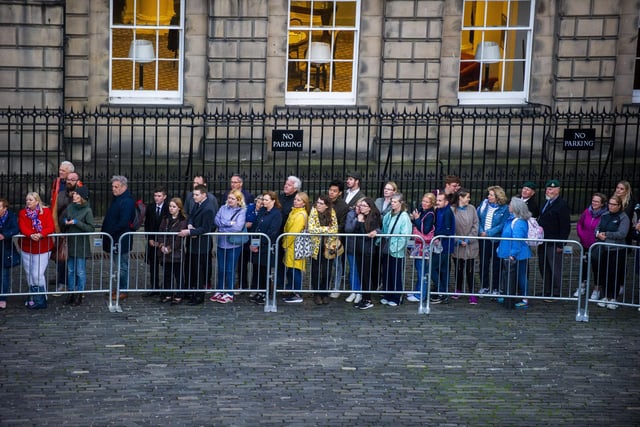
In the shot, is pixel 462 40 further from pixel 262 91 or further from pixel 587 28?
pixel 262 91

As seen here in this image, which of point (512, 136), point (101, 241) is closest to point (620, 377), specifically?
point (101, 241)

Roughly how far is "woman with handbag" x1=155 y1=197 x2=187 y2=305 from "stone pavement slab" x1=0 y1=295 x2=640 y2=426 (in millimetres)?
270

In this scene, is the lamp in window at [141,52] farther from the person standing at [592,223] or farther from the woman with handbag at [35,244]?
the person standing at [592,223]

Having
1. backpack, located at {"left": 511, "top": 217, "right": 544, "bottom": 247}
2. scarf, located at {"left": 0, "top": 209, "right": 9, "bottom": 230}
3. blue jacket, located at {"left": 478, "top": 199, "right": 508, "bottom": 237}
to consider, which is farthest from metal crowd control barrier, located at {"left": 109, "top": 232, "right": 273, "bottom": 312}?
backpack, located at {"left": 511, "top": 217, "right": 544, "bottom": 247}

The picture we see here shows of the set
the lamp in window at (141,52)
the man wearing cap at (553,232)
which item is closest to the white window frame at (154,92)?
the lamp in window at (141,52)

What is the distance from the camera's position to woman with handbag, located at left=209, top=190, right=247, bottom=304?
16.3 m

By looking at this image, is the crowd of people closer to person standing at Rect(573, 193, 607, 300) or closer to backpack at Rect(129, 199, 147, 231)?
person standing at Rect(573, 193, 607, 300)

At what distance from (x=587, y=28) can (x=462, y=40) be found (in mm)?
2083

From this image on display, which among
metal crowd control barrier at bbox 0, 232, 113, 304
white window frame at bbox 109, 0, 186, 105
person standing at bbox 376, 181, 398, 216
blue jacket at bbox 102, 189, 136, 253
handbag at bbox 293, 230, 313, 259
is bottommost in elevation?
metal crowd control barrier at bbox 0, 232, 113, 304

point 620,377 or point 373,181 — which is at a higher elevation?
point 373,181

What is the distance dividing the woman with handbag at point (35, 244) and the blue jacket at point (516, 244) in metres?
5.41

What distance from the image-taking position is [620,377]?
14.0 m

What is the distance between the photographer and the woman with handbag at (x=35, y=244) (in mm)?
15805

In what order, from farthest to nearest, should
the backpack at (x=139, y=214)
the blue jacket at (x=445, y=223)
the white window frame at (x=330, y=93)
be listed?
the white window frame at (x=330, y=93) < the backpack at (x=139, y=214) < the blue jacket at (x=445, y=223)
